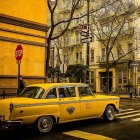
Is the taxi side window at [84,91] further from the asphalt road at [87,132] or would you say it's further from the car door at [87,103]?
the asphalt road at [87,132]

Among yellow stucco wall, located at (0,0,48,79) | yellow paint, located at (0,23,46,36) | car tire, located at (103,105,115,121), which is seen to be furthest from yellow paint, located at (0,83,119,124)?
yellow paint, located at (0,23,46,36)

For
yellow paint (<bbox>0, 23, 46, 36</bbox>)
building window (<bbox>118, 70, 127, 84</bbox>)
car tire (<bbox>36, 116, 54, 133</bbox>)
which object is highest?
yellow paint (<bbox>0, 23, 46, 36</bbox>)

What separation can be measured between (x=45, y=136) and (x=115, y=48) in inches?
1313

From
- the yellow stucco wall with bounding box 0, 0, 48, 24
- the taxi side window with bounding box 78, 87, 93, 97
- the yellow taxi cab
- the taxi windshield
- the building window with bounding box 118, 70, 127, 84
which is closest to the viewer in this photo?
the yellow taxi cab

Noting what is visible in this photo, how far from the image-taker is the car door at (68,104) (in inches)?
433

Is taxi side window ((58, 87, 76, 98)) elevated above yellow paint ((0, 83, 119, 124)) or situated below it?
above

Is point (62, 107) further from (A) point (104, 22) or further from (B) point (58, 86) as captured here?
(A) point (104, 22)

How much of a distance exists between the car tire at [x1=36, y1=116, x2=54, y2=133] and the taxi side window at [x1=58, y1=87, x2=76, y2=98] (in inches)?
40.4

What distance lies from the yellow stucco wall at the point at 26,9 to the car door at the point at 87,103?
7.80 metres

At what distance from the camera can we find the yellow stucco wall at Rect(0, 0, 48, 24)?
57.8 ft

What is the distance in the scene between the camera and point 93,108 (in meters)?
12.0

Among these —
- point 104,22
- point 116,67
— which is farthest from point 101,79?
point 104,22

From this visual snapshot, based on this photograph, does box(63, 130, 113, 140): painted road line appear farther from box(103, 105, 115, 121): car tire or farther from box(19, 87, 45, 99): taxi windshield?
box(103, 105, 115, 121): car tire

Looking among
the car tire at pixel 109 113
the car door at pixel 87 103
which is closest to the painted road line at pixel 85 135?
the car door at pixel 87 103
